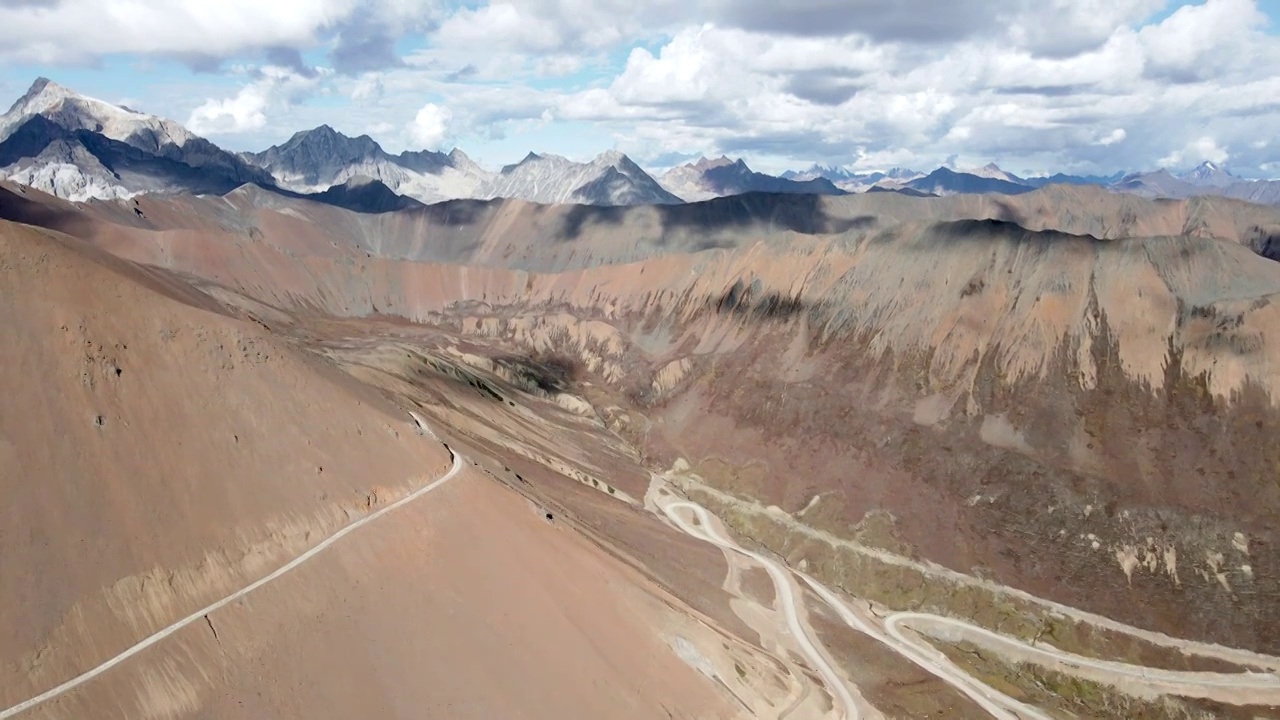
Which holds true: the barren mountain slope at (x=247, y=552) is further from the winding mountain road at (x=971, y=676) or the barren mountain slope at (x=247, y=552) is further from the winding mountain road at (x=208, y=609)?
the winding mountain road at (x=971, y=676)

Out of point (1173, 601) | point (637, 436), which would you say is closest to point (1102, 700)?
point (1173, 601)

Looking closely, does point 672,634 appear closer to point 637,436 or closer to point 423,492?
point 423,492

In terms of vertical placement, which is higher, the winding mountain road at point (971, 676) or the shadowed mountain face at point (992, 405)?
the shadowed mountain face at point (992, 405)

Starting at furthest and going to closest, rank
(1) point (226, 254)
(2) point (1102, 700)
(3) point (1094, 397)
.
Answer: (1) point (226, 254)
(3) point (1094, 397)
(2) point (1102, 700)

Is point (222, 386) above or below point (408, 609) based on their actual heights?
Answer: above

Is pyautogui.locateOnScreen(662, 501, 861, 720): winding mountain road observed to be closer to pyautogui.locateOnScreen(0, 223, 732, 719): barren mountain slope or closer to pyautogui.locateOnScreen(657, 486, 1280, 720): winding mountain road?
pyautogui.locateOnScreen(657, 486, 1280, 720): winding mountain road

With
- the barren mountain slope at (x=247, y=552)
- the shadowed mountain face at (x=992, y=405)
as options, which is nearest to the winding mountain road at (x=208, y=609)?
the barren mountain slope at (x=247, y=552)
